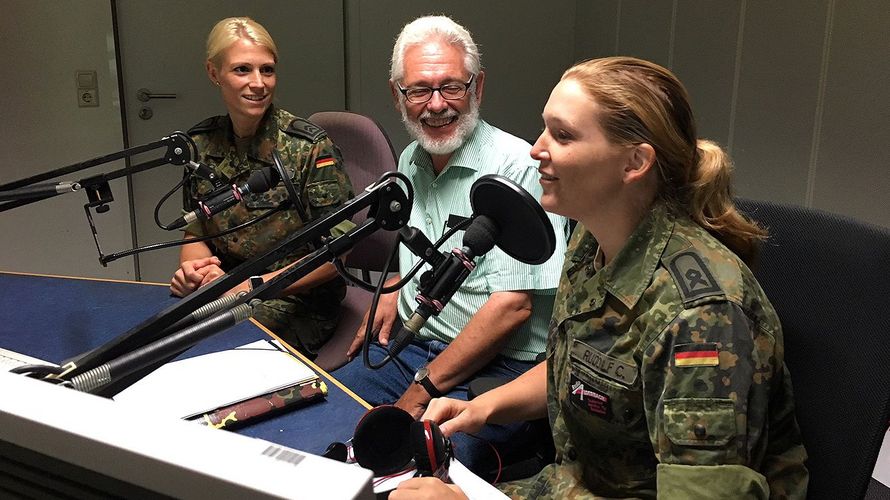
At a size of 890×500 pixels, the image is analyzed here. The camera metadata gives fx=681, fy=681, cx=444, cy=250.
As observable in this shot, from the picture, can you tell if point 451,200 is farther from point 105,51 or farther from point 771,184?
point 105,51

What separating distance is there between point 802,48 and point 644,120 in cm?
178

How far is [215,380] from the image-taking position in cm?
115

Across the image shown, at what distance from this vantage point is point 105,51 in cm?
328

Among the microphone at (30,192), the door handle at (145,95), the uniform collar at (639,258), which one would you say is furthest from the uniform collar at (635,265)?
the door handle at (145,95)

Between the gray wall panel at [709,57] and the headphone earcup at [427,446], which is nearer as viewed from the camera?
the headphone earcup at [427,446]

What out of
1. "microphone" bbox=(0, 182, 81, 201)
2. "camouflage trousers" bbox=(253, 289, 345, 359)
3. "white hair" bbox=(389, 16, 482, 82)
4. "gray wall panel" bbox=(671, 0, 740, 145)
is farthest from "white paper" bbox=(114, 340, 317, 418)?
"gray wall panel" bbox=(671, 0, 740, 145)

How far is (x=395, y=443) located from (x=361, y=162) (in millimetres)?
1475

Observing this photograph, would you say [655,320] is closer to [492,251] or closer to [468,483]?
[468,483]

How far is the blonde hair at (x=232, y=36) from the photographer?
1962 millimetres

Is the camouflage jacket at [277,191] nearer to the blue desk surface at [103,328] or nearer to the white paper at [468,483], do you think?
the blue desk surface at [103,328]

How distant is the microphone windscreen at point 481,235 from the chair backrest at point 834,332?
482mm

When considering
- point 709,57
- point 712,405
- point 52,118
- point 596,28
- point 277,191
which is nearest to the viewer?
point 712,405

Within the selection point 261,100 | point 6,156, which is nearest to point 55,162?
point 6,156

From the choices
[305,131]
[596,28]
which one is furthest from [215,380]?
[596,28]
